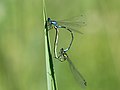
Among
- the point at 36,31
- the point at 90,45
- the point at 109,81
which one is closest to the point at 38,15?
the point at 36,31

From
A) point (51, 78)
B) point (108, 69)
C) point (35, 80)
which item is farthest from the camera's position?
point (108, 69)

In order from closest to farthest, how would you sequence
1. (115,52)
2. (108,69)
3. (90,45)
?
(108,69)
(115,52)
(90,45)

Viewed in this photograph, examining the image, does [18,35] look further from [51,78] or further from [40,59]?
[51,78]

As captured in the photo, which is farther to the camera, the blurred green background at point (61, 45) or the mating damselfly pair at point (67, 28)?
the blurred green background at point (61, 45)

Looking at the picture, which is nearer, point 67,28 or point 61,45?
point 67,28

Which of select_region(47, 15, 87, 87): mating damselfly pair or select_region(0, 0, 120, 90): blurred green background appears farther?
select_region(0, 0, 120, 90): blurred green background

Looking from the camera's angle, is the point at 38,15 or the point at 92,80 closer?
the point at 92,80

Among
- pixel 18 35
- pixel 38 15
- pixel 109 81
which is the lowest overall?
pixel 109 81

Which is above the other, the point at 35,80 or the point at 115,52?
the point at 115,52
